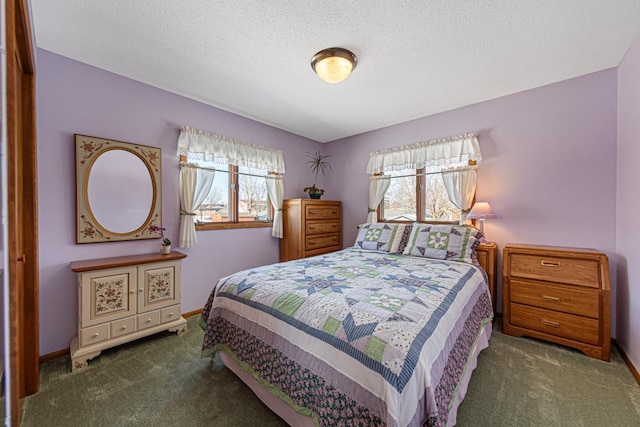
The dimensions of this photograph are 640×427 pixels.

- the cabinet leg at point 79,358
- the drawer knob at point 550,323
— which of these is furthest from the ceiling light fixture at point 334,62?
the cabinet leg at point 79,358

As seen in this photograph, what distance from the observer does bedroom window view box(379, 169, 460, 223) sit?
10.6 feet

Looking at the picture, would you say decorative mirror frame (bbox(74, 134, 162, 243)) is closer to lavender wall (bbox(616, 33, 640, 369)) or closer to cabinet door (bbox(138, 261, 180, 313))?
cabinet door (bbox(138, 261, 180, 313))

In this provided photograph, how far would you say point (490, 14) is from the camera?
165 cm

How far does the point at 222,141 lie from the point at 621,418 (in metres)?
3.92

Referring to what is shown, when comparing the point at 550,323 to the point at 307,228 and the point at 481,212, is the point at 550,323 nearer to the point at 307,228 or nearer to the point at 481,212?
the point at 481,212

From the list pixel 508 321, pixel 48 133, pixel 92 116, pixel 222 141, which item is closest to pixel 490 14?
pixel 508 321

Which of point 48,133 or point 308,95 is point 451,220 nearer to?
point 308,95

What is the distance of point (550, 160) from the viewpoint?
2.54m

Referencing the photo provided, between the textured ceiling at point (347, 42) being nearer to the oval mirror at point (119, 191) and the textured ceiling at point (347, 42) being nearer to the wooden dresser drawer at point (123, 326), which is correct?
the oval mirror at point (119, 191)

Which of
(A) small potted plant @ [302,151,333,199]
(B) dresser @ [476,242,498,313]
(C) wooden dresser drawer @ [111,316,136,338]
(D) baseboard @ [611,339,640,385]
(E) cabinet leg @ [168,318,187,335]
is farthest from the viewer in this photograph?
(A) small potted plant @ [302,151,333,199]

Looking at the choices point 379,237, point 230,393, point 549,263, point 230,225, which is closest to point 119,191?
point 230,225

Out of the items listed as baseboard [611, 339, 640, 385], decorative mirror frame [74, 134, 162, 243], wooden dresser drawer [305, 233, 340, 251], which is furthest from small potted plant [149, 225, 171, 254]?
baseboard [611, 339, 640, 385]

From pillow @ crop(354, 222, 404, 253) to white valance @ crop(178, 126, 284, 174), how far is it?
1.55 meters

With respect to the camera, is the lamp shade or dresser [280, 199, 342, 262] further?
dresser [280, 199, 342, 262]
